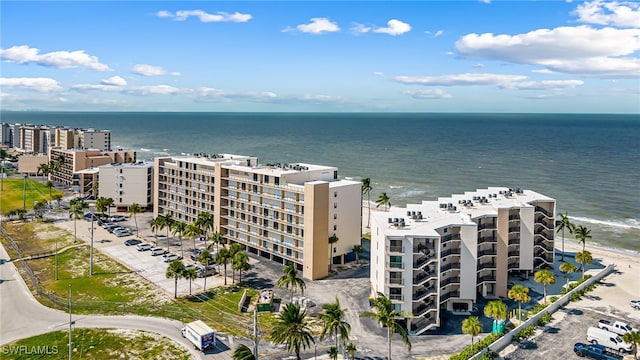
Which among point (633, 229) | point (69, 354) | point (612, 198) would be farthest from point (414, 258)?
point (612, 198)

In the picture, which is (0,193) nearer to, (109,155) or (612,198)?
(109,155)

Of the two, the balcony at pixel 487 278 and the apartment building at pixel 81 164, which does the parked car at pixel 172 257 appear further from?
the apartment building at pixel 81 164

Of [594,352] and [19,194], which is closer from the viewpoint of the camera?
[594,352]

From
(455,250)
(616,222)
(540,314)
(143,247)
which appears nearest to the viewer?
(540,314)

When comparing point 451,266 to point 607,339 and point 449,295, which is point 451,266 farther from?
point 607,339

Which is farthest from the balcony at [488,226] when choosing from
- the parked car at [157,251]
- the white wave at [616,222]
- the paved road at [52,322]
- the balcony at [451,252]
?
the white wave at [616,222]

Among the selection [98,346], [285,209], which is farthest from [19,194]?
[98,346]
